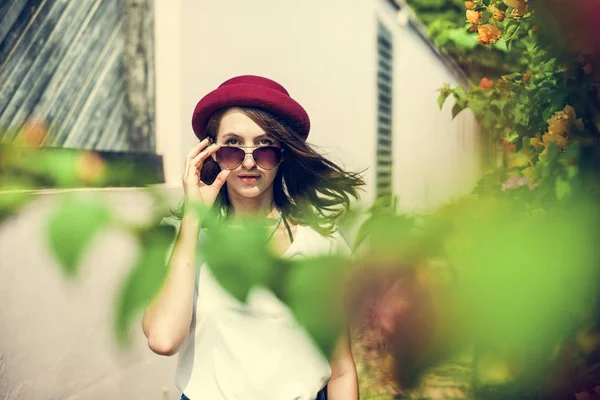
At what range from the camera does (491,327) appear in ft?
1.70

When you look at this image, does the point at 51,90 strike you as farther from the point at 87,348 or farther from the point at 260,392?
the point at 260,392

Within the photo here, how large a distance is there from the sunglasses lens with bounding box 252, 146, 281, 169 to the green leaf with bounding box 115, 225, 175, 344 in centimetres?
77

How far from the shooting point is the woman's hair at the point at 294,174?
64.0 inches

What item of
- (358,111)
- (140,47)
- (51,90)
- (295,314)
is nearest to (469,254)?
(295,314)

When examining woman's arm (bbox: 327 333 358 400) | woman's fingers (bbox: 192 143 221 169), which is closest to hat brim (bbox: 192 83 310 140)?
woman's fingers (bbox: 192 143 221 169)

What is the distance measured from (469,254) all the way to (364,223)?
0.37 feet

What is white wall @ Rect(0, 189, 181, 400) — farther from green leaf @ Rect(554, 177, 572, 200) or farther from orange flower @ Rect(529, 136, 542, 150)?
green leaf @ Rect(554, 177, 572, 200)

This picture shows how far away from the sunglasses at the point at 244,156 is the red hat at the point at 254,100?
15cm

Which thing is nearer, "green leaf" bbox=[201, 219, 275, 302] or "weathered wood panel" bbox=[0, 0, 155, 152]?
"green leaf" bbox=[201, 219, 275, 302]

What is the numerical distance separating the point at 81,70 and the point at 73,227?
274 centimetres

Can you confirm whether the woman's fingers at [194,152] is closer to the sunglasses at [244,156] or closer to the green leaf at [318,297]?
the sunglasses at [244,156]

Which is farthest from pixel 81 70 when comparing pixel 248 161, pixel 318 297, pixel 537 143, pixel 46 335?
pixel 318 297

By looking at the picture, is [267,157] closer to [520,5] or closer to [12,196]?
[520,5]

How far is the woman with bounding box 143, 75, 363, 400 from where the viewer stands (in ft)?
4.61
